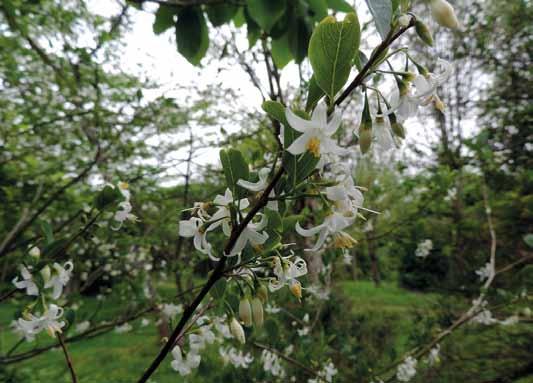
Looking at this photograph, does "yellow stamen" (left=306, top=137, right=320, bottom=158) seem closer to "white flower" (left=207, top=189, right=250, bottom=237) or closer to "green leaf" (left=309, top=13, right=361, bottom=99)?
"green leaf" (left=309, top=13, right=361, bottom=99)

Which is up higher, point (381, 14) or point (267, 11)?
point (267, 11)

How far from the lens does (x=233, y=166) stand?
631mm

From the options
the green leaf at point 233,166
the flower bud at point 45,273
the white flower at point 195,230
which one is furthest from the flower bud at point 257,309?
the flower bud at point 45,273

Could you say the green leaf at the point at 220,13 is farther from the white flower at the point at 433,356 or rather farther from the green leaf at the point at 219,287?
the white flower at the point at 433,356

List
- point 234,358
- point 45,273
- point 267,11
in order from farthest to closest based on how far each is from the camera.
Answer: point 234,358 → point 267,11 → point 45,273

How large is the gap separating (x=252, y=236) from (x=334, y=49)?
1.13 ft

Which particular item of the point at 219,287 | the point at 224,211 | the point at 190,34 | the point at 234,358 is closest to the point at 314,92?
the point at 224,211

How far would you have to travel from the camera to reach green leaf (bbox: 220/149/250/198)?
0.63m

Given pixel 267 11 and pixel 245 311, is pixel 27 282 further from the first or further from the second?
pixel 267 11

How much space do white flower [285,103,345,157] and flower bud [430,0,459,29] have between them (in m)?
0.27

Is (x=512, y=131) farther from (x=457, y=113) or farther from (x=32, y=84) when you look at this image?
(x=32, y=84)

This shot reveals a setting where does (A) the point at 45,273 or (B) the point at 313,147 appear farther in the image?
(A) the point at 45,273

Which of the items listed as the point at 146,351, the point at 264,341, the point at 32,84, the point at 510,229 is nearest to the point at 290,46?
the point at 264,341

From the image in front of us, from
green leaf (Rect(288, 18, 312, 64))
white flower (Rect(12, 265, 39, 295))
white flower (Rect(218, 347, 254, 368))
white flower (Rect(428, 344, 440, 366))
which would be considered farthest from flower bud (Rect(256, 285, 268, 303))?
white flower (Rect(428, 344, 440, 366))
